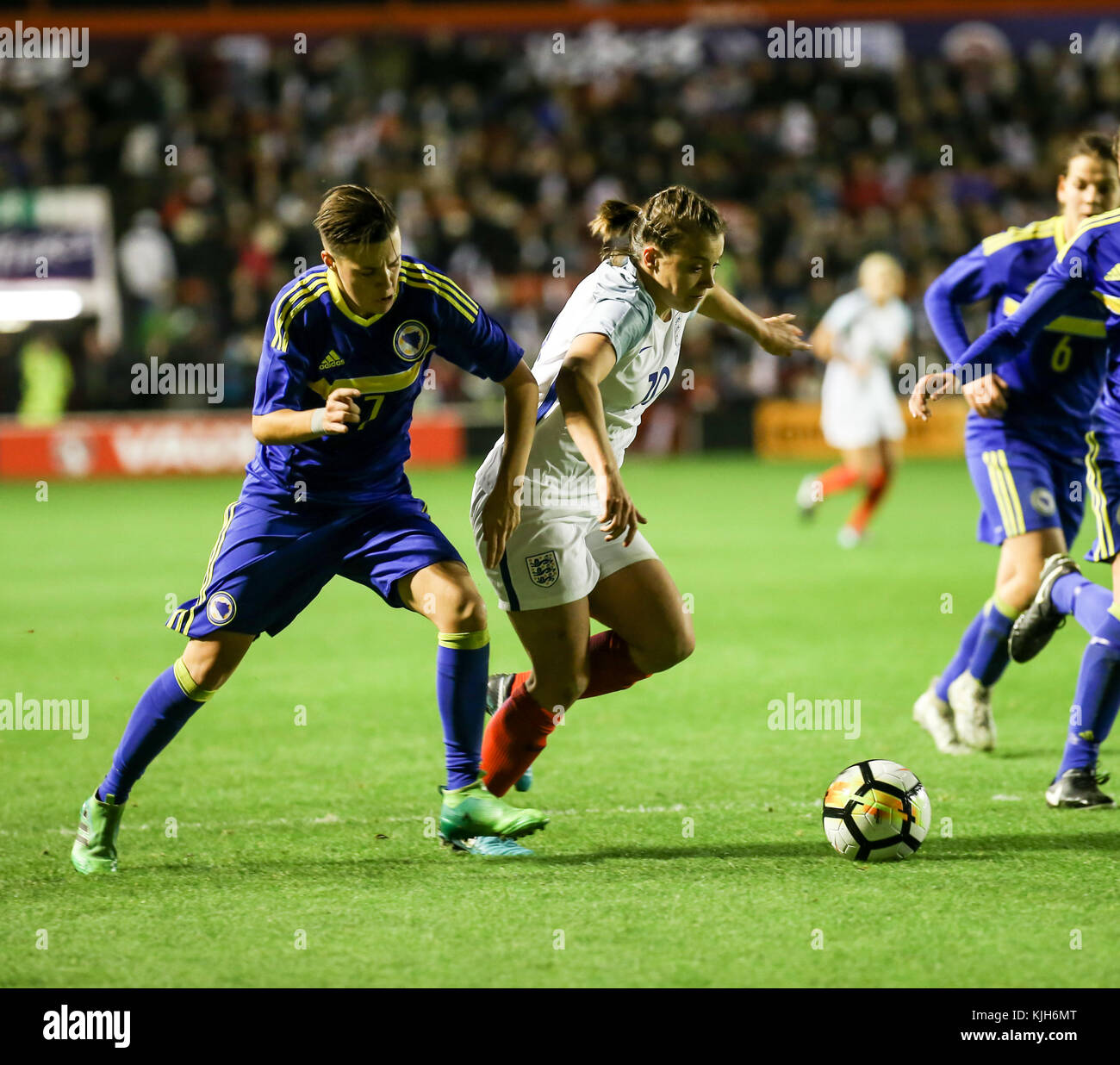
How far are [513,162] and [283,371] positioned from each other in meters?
20.0

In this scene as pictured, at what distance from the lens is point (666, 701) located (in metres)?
7.08

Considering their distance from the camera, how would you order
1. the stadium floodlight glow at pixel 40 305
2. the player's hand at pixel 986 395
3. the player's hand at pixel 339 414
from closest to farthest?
1. the player's hand at pixel 339 414
2. the player's hand at pixel 986 395
3. the stadium floodlight glow at pixel 40 305

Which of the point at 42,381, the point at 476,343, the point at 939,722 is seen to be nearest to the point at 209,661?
the point at 476,343

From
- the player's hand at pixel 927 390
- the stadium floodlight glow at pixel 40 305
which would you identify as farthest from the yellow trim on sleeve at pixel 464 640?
the stadium floodlight glow at pixel 40 305

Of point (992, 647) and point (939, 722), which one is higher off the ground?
point (992, 647)

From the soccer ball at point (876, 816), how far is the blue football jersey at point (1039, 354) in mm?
2010

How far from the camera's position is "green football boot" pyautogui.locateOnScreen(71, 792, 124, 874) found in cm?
449

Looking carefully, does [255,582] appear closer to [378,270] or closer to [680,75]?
[378,270]

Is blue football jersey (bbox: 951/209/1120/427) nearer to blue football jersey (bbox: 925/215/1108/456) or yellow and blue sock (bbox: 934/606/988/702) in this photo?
Answer: blue football jersey (bbox: 925/215/1108/456)

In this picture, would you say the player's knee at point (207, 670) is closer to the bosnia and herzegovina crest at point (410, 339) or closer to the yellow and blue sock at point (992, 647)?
the bosnia and herzegovina crest at point (410, 339)

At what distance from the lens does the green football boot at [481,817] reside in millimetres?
4535

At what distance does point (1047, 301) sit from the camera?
5047mm

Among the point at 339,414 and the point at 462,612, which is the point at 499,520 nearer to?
the point at 462,612

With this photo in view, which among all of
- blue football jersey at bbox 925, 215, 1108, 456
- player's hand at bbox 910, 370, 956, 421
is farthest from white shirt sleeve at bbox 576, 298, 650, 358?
blue football jersey at bbox 925, 215, 1108, 456
